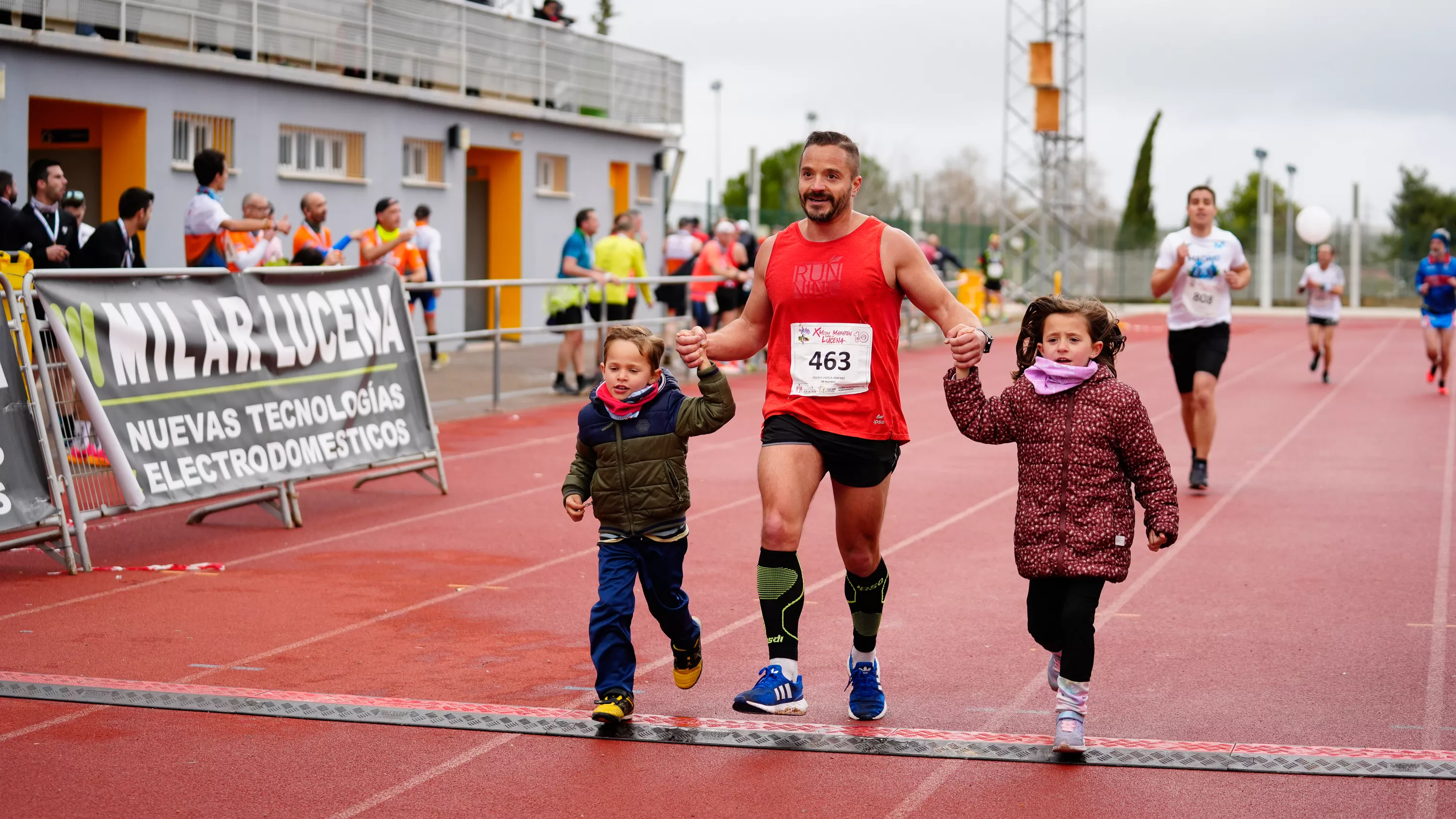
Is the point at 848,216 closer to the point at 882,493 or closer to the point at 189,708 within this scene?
the point at 882,493

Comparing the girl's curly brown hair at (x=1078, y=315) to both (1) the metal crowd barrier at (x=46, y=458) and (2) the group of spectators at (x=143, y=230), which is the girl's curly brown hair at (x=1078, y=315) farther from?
(2) the group of spectators at (x=143, y=230)

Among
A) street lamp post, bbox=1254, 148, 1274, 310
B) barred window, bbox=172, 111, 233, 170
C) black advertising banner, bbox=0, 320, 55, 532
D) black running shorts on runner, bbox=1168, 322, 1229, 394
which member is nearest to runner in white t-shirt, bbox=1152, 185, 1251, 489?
black running shorts on runner, bbox=1168, 322, 1229, 394

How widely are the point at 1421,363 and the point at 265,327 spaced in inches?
851

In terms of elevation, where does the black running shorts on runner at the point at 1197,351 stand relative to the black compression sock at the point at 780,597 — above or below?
above

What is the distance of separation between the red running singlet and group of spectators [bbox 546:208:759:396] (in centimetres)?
1097

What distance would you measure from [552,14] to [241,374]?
747 inches

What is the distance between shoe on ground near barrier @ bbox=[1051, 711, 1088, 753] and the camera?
5.14 m

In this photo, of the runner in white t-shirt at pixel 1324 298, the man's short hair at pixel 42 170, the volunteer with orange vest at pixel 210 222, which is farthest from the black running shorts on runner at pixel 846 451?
the runner in white t-shirt at pixel 1324 298

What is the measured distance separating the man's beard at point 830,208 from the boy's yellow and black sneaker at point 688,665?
1501 millimetres

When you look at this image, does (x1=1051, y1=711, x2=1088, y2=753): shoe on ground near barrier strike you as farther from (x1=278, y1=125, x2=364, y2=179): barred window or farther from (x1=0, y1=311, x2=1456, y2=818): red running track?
(x1=278, y1=125, x2=364, y2=179): barred window

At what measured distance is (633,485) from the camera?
5.59m

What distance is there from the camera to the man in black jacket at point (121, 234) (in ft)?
35.7

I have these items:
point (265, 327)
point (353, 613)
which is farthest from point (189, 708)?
point (265, 327)

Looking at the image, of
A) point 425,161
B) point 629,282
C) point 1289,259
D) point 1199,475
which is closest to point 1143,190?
point 1289,259
